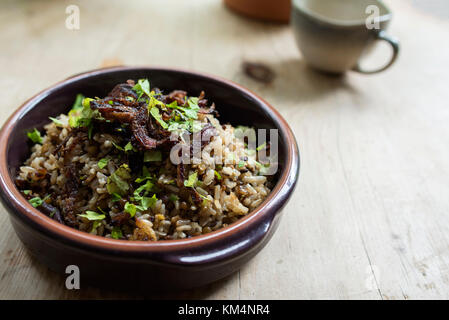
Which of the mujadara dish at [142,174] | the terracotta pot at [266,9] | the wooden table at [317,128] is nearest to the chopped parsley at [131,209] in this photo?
the mujadara dish at [142,174]

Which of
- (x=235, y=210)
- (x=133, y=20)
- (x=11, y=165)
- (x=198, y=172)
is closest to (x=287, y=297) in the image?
(x=235, y=210)

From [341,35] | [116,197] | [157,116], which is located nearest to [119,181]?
[116,197]

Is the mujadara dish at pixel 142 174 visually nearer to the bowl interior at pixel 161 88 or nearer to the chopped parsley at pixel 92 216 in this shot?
the chopped parsley at pixel 92 216

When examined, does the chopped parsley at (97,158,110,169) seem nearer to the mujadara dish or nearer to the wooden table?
the mujadara dish

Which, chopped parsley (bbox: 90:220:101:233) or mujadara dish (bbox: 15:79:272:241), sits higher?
mujadara dish (bbox: 15:79:272:241)

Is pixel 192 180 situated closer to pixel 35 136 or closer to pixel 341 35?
pixel 35 136

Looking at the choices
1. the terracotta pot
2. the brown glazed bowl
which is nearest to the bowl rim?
the brown glazed bowl
